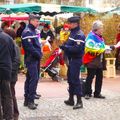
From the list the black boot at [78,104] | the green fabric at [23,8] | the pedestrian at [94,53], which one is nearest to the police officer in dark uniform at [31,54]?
the black boot at [78,104]

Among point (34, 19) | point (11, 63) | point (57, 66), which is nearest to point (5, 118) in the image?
point (11, 63)

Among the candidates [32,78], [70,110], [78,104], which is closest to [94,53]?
[78,104]

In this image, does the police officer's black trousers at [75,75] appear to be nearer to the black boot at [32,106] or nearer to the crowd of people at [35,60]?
the crowd of people at [35,60]

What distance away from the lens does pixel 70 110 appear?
9508 millimetres

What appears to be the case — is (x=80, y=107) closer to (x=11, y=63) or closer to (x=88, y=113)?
(x=88, y=113)

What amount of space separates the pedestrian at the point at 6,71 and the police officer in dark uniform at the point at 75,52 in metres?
1.80

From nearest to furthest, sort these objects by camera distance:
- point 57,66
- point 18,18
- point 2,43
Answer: point 2,43 < point 57,66 < point 18,18

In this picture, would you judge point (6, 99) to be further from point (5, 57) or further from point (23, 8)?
point (23, 8)

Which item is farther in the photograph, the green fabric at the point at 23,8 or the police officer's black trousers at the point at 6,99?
the green fabric at the point at 23,8

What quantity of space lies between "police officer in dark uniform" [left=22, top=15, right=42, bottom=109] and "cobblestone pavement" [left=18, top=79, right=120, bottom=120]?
335 mm

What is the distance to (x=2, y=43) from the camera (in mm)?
7727

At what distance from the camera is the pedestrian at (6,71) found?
774cm

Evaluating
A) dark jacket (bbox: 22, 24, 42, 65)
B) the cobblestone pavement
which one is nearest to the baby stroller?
the cobblestone pavement

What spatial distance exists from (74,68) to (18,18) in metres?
20.7
